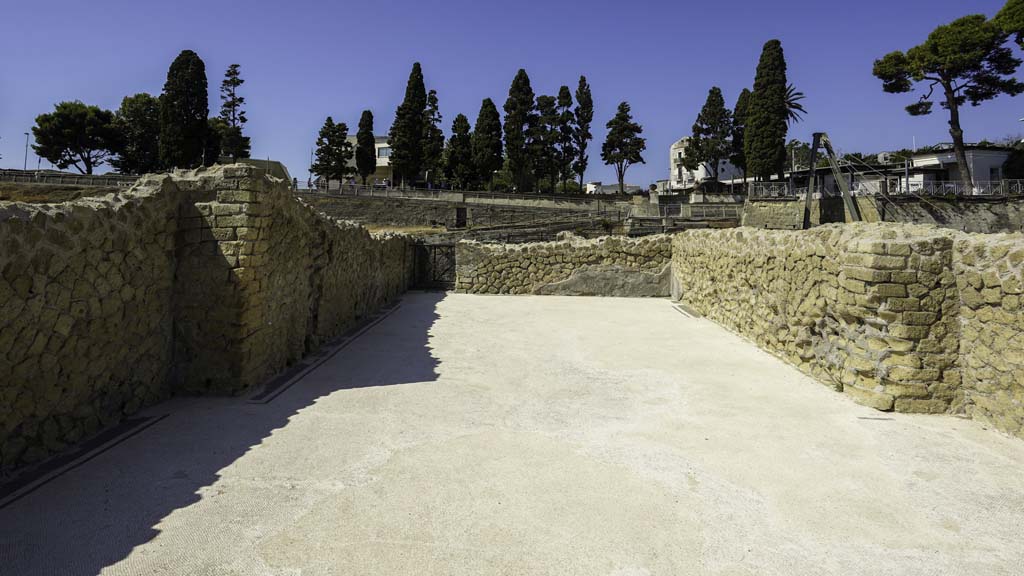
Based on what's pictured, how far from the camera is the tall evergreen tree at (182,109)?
36.8 metres

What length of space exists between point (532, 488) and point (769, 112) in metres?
39.0

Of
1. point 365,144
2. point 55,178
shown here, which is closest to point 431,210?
point 365,144

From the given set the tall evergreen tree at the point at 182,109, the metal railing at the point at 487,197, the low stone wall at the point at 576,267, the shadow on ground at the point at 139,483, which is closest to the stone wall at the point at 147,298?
the shadow on ground at the point at 139,483

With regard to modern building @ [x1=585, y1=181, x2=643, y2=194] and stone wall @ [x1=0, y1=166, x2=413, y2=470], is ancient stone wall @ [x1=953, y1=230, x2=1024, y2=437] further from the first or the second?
modern building @ [x1=585, y1=181, x2=643, y2=194]

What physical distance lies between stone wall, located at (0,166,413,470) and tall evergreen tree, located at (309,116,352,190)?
1819 inches

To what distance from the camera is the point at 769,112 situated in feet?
117

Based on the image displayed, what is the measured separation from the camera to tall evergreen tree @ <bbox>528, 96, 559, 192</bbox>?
4397 centimetres

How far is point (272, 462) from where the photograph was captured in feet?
12.1

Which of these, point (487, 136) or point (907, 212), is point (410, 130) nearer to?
point (487, 136)

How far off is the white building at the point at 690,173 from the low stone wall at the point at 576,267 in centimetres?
3514

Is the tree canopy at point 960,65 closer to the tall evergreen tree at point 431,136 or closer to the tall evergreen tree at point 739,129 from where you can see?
the tall evergreen tree at point 739,129

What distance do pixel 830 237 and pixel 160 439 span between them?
6.81 metres

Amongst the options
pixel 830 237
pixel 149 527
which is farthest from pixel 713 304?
pixel 149 527

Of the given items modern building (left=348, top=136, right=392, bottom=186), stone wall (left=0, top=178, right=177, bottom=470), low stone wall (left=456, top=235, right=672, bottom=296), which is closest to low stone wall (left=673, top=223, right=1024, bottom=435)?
stone wall (left=0, top=178, right=177, bottom=470)
